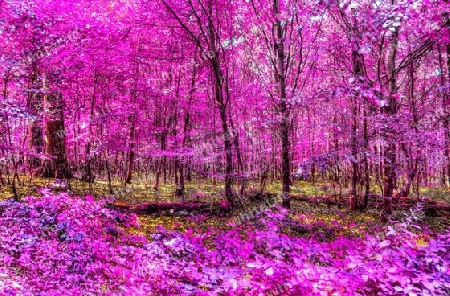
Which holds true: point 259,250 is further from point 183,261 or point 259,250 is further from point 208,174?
point 208,174

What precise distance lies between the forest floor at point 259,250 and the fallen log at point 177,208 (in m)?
0.23

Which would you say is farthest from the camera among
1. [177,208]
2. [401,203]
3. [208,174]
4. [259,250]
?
[401,203]

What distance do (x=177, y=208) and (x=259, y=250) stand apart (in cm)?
371

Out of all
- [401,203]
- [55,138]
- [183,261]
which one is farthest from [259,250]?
[55,138]

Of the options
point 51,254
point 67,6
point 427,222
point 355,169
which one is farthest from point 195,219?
point 427,222

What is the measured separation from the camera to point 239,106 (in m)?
18.6

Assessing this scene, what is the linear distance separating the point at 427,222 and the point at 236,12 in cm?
1011

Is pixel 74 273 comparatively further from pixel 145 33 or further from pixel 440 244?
pixel 145 33

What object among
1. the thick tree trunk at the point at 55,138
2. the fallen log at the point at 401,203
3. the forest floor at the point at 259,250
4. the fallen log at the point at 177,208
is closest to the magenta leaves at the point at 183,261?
the forest floor at the point at 259,250

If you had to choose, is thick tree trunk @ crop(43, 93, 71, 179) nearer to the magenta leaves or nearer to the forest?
the forest

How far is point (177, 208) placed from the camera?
31.7ft

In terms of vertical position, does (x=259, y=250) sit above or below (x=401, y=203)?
below

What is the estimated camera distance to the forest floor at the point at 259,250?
3.23 m

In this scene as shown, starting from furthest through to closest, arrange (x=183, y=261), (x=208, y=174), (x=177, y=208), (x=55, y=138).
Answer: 1. (x=55, y=138)
2. (x=208, y=174)
3. (x=177, y=208)
4. (x=183, y=261)
